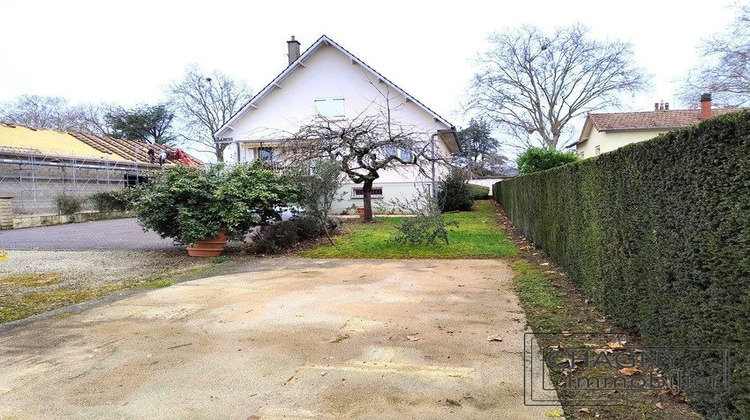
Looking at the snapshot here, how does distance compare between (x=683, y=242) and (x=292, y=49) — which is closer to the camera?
(x=683, y=242)

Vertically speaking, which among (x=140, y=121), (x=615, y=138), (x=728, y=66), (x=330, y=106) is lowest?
(x=615, y=138)

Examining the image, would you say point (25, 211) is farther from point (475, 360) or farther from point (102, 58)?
point (475, 360)

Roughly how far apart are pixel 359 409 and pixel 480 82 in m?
36.8

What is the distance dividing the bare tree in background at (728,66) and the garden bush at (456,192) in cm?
1655

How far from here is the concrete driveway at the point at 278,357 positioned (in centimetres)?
285

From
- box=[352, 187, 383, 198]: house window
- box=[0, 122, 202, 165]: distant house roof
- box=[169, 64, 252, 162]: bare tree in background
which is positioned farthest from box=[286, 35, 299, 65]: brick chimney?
box=[169, 64, 252, 162]: bare tree in background

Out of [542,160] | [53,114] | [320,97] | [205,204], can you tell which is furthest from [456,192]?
[53,114]

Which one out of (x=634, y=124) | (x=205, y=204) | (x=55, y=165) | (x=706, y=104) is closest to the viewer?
(x=205, y=204)

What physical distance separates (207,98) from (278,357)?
44.1 metres

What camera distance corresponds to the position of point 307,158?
46.8 feet

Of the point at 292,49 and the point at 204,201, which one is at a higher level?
the point at 292,49

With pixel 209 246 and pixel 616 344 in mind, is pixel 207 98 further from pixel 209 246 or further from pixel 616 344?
pixel 616 344

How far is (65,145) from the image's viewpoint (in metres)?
28.0

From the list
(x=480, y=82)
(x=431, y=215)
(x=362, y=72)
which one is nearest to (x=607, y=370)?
(x=431, y=215)
